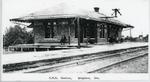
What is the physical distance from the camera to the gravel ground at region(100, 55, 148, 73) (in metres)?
7.82

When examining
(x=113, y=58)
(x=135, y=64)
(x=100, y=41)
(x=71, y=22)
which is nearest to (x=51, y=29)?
(x=71, y=22)

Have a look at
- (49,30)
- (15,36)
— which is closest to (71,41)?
(49,30)

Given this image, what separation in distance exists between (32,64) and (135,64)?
2885 mm

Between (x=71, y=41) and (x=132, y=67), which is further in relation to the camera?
(x=71, y=41)

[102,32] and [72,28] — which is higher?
[72,28]

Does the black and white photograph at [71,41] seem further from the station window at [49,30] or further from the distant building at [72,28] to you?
the station window at [49,30]

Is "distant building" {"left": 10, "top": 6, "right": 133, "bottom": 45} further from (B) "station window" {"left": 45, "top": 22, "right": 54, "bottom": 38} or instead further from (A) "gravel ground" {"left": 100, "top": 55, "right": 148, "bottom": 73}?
(A) "gravel ground" {"left": 100, "top": 55, "right": 148, "bottom": 73}

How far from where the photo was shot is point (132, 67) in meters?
8.17

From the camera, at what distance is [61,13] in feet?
39.6

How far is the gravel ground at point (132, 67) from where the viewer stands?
7820 millimetres

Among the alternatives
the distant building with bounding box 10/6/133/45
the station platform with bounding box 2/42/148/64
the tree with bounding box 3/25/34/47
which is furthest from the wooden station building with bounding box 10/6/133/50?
the tree with bounding box 3/25/34/47

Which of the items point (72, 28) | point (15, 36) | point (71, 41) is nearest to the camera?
point (15, 36)

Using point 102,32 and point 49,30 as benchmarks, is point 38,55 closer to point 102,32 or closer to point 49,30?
point 49,30

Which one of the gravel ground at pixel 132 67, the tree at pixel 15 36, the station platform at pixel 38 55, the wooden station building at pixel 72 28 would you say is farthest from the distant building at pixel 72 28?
the gravel ground at pixel 132 67
